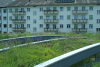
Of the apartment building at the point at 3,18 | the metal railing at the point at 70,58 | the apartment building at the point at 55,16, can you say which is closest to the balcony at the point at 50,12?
the apartment building at the point at 55,16

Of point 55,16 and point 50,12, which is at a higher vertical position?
point 50,12

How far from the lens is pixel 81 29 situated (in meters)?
37.7

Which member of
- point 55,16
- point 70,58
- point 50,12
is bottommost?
point 70,58

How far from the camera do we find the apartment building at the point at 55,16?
38531 millimetres

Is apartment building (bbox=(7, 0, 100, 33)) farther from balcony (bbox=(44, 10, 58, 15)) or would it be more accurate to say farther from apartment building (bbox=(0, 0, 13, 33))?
apartment building (bbox=(0, 0, 13, 33))

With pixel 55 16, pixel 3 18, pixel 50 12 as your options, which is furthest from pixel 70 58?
pixel 3 18

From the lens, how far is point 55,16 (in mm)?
40656

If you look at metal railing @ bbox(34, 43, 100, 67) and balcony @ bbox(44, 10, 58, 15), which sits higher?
balcony @ bbox(44, 10, 58, 15)

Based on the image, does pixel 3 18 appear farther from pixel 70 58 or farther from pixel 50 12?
pixel 70 58

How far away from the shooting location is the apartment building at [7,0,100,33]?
126ft

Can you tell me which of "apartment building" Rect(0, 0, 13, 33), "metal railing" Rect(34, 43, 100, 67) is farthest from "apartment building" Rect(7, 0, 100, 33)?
"metal railing" Rect(34, 43, 100, 67)

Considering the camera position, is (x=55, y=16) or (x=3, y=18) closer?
(x=55, y=16)

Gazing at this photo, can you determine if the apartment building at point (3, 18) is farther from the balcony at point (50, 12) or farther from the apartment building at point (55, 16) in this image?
the balcony at point (50, 12)

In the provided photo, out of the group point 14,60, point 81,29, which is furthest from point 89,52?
point 81,29
